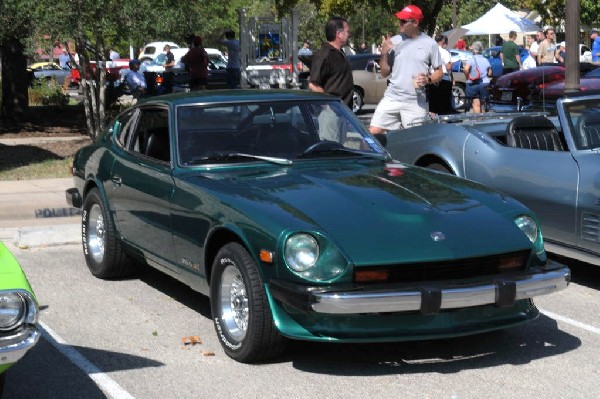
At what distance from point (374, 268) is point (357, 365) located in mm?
698

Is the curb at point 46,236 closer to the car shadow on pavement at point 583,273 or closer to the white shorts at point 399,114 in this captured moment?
the white shorts at point 399,114

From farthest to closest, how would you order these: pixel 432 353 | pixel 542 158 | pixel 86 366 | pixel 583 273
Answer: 1. pixel 583 273
2. pixel 542 158
3. pixel 432 353
4. pixel 86 366

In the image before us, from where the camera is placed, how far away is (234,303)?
19.7 ft

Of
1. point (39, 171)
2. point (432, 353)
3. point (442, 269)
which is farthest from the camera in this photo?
point (39, 171)

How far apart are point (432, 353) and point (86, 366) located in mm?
1944

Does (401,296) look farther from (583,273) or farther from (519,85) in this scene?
(519,85)

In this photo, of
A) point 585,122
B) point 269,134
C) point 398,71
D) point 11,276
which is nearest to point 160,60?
point 398,71

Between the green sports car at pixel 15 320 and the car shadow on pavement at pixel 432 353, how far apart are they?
1859mm

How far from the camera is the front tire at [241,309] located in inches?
223

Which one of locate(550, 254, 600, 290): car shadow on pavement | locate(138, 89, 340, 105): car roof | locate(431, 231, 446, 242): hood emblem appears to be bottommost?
locate(550, 254, 600, 290): car shadow on pavement

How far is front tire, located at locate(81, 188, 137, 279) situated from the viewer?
→ 25.7ft

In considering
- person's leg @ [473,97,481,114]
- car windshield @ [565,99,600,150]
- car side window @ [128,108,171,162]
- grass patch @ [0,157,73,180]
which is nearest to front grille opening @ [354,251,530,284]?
car side window @ [128,108,171,162]

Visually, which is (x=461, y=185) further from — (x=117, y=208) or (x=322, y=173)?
(x=117, y=208)

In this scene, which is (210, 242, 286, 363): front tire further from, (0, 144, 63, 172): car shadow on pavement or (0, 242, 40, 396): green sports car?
(0, 144, 63, 172): car shadow on pavement
